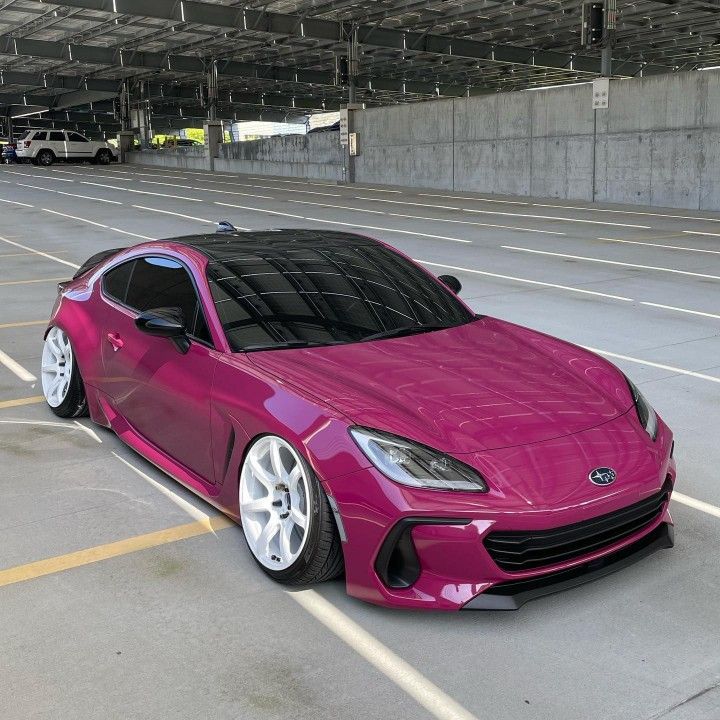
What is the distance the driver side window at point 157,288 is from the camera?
170 inches

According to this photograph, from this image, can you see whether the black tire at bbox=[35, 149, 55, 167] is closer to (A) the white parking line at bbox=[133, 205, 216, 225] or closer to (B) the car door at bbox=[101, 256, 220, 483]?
(A) the white parking line at bbox=[133, 205, 216, 225]

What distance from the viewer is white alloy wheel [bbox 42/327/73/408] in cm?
560

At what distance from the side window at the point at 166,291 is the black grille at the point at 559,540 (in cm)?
177

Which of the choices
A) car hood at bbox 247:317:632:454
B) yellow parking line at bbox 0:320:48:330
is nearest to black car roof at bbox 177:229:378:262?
car hood at bbox 247:317:632:454

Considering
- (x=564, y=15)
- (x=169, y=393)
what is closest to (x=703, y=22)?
(x=564, y=15)

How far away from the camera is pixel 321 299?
4.34 meters

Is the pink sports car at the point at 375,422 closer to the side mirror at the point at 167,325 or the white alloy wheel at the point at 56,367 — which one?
the side mirror at the point at 167,325

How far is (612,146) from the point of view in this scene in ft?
86.4

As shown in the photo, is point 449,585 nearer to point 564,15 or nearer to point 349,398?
point 349,398

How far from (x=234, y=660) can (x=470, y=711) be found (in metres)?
0.82

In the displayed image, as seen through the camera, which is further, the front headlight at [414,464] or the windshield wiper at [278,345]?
the windshield wiper at [278,345]

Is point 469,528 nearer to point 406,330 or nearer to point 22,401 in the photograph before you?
point 406,330

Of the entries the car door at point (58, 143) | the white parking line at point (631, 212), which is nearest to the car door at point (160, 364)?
the white parking line at point (631, 212)

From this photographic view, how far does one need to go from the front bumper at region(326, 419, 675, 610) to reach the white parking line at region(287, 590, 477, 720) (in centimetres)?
13
